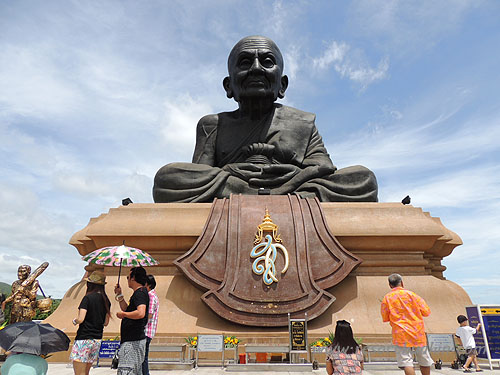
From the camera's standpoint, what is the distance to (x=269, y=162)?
10898mm

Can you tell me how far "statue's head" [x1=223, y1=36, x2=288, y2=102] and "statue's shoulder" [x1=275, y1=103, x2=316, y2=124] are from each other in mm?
421

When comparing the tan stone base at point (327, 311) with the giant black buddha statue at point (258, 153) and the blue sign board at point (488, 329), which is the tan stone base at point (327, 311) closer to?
the blue sign board at point (488, 329)

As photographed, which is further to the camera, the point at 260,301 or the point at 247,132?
the point at 247,132

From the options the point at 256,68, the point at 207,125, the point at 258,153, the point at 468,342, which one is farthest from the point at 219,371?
the point at 256,68

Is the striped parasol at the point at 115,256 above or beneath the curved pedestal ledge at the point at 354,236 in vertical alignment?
beneath

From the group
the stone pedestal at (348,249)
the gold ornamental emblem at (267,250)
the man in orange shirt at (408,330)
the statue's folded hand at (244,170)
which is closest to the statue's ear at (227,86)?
the statue's folded hand at (244,170)

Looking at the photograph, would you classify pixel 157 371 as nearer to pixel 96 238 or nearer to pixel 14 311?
pixel 14 311

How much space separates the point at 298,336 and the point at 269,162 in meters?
5.82

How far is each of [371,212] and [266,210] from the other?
240 cm

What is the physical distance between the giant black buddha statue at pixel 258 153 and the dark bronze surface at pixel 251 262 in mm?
1332

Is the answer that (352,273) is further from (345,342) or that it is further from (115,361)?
(345,342)

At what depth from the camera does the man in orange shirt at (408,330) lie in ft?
12.2

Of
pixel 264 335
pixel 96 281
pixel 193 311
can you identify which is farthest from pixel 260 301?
pixel 96 281

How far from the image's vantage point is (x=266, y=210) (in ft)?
26.1
